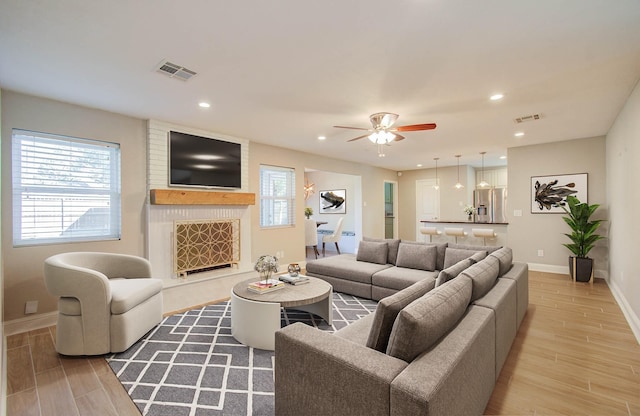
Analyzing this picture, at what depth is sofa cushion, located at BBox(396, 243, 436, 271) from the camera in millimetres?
4004

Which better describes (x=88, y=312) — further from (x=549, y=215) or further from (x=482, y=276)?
(x=549, y=215)

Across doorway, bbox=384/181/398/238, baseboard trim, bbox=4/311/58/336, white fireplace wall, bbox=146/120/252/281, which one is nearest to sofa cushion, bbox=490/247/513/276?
white fireplace wall, bbox=146/120/252/281

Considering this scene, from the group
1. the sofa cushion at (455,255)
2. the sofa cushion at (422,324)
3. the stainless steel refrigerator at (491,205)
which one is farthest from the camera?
the stainless steel refrigerator at (491,205)

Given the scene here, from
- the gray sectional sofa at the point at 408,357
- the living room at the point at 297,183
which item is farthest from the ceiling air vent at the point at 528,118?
the gray sectional sofa at the point at 408,357

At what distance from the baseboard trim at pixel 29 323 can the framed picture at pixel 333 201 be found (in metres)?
7.34

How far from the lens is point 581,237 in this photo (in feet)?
16.0

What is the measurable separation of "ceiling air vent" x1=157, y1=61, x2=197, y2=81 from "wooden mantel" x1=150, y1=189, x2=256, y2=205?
184cm

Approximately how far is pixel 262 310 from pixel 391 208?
799 cm

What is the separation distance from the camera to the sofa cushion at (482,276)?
6.97ft

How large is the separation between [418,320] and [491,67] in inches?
93.2

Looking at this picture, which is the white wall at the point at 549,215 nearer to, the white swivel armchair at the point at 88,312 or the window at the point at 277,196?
the window at the point at 277,196

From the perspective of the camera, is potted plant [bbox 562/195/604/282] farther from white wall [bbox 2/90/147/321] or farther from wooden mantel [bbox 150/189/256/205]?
white wall [bbox 2/90/147/321]

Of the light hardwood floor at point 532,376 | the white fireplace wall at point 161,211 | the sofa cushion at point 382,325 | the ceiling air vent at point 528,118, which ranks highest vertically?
the ceiling air vent at point 528,118

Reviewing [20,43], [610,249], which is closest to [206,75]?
[20,43]
